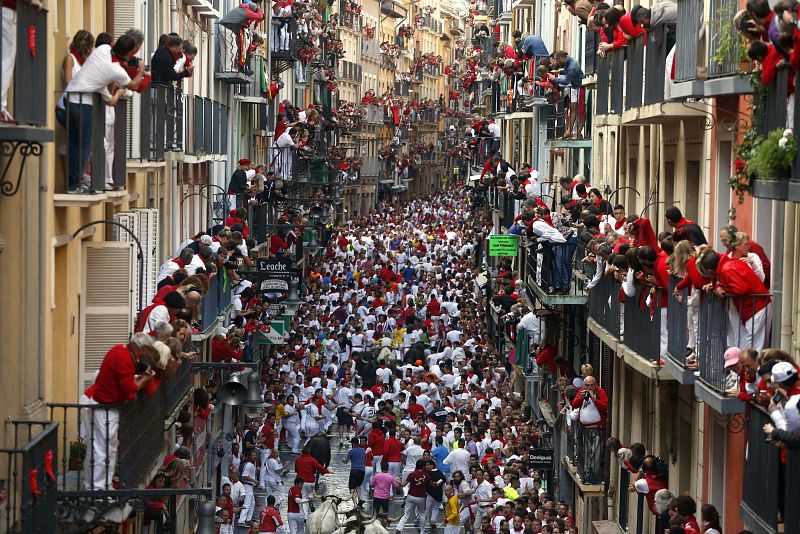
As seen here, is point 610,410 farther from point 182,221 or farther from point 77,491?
point 77,491

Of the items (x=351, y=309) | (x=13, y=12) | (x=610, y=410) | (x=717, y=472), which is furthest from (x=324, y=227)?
(x=13, y=12)

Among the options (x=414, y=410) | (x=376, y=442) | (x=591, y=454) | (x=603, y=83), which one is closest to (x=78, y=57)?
(x=603, y=83)

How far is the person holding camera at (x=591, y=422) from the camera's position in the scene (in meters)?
27.0

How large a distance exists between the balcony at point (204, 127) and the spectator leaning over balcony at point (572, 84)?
6.43 metres

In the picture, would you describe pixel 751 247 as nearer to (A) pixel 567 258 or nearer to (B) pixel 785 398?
(B) pixel 785 398

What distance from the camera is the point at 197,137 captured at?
107ft

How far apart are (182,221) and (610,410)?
8.74 meters

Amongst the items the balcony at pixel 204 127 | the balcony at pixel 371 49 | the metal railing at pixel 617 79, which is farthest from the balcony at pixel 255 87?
the balcony at pixel 371 49

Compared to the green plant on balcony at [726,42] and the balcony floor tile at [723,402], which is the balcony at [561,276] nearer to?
the green plant on balcony at [726,42]

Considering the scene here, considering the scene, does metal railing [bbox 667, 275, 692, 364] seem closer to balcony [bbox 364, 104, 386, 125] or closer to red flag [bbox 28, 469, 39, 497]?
red flag [bbox 28, 469, 39, 497]

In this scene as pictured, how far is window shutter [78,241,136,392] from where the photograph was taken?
65.6 ft

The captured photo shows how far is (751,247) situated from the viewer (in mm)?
16688

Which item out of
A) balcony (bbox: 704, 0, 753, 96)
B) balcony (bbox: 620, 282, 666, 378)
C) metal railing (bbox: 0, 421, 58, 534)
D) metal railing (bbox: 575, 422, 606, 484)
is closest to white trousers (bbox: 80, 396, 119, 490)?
metal railing (bbox: 0, 421, 58, 534)

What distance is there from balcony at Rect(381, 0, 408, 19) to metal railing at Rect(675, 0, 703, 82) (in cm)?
9723
